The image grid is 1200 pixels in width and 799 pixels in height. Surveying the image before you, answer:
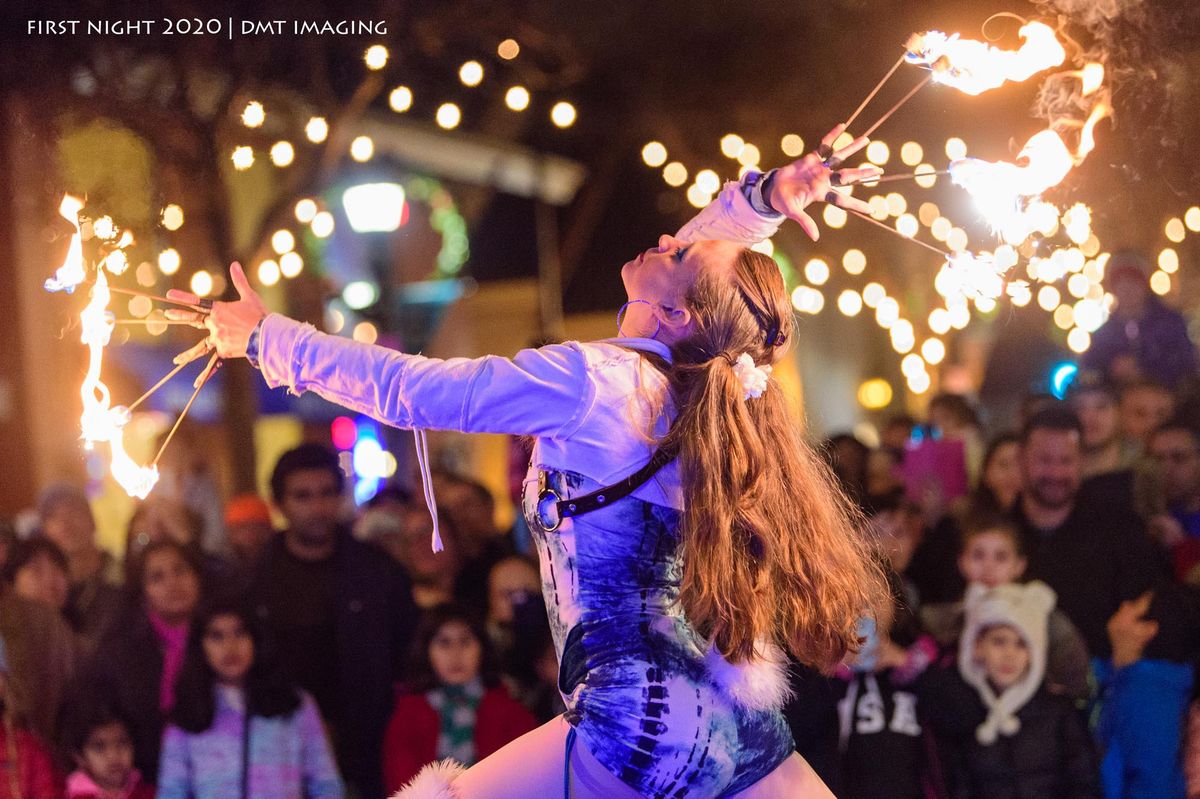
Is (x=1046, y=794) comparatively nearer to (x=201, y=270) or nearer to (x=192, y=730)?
(x=192, y=730)

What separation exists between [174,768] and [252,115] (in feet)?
6.79

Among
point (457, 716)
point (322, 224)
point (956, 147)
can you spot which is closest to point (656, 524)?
point (457, 716)

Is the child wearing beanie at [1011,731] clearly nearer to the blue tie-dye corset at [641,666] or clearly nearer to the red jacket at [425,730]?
the red jacket at [425,730]

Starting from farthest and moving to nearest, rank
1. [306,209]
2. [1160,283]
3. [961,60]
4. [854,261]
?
[854,261] → [306,209] → [1160,283] → [961,60]

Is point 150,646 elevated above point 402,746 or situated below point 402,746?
above

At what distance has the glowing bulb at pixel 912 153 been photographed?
488cm

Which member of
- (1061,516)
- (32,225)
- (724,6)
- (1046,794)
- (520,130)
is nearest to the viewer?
(1046,794)

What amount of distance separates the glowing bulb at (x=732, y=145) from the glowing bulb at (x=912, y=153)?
251 centimetres

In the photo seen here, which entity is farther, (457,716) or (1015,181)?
(457,716)

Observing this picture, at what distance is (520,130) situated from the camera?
1073cm

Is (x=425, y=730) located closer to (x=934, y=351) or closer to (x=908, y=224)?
(x=908, y=224)

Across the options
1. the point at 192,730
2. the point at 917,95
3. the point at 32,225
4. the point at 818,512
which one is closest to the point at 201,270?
the point at 32,225

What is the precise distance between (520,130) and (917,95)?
6.20 meters

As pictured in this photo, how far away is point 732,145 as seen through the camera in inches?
297
